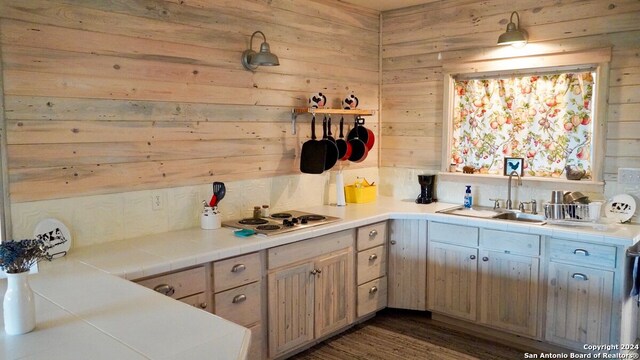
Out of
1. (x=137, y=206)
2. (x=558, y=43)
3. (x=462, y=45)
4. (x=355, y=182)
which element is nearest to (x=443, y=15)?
(x=462, y=45)

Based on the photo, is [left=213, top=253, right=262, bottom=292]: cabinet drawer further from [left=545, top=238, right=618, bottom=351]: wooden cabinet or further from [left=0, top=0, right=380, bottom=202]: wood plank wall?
[left=545, top=238, right=618, bottom=351]: wooden cabinet

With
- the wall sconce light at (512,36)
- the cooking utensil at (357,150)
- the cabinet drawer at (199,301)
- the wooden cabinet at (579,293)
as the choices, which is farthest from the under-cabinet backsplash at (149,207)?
the wooden cabinet at (579,293)

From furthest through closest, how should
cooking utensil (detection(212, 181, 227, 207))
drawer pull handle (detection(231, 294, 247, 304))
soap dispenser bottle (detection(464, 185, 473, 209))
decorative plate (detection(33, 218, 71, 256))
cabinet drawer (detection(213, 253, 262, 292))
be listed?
soap dispenser bottle (detection(464, 185, 473, 209))
cooking utensil (detection(212, 181, 227, 207))
drawer pull handle (detection(231, 294, 247, 304))
cabinet drawer (detection(213, 253, 262, 292))
decorative plate (detection(33, 218, 71, 256))

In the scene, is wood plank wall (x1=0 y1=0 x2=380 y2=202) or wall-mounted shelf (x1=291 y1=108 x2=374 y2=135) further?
wall-mounted shelf (x1=291 y1=108 x2=374 y2=135)

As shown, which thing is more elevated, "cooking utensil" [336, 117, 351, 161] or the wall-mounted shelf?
the wall-mounted shelf

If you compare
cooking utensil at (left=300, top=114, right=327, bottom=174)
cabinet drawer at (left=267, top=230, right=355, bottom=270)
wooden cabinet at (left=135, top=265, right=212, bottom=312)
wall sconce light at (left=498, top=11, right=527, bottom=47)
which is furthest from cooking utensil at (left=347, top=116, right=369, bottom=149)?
wooden cabinet at (left=135, top=265, right=212, bottom=312)

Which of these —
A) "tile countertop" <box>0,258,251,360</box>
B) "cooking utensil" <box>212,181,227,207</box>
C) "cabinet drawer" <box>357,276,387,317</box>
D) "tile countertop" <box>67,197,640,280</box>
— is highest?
"cooking utensil" <box>212,181,227,207</box>

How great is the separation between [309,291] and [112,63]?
1.83 m

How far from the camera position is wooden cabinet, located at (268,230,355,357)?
3047 mm

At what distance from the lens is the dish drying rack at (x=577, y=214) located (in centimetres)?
329

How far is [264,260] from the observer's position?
2971 mm

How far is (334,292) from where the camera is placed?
3.47m

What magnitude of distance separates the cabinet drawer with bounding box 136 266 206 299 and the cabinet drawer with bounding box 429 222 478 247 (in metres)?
1.87

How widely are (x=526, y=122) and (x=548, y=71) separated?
1.33 feet
